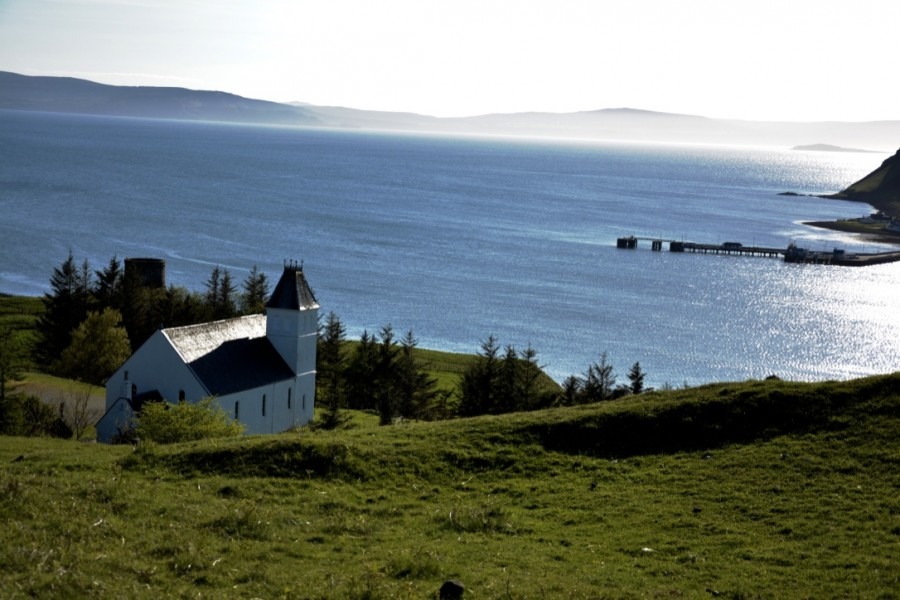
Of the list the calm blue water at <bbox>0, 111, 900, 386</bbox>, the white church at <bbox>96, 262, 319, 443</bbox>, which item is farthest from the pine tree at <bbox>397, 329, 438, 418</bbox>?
the calm blue water at <bbox>0, 111, 900, 386</bbox>

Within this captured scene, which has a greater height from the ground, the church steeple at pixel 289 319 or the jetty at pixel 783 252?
the church steeple at pixel 289 319

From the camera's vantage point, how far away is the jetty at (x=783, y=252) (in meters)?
143

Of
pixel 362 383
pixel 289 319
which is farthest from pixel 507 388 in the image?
pixel 289 319

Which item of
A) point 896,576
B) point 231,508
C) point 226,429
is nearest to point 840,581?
point 896,576

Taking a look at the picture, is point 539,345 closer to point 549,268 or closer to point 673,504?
point 549,268

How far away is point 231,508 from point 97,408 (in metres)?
30.3

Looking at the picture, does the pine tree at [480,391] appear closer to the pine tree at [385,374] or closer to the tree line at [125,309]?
the pine tree at [385,374]

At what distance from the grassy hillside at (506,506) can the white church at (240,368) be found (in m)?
12.0

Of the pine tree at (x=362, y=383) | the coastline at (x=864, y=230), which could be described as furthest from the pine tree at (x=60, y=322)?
the coastline at (x=864, y=230)

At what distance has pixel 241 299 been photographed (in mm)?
73062

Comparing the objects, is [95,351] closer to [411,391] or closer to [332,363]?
[332,363]

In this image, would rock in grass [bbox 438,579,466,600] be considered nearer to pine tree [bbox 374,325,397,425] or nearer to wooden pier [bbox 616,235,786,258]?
pine tree [bbox 374,325,397,425]

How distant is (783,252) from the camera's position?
148750mm

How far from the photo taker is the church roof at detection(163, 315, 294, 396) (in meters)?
40.4
